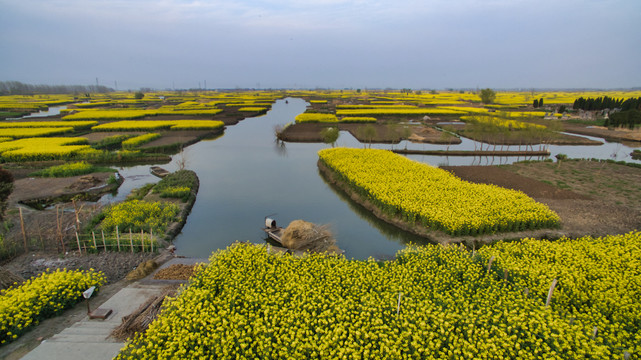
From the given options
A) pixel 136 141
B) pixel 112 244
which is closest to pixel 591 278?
pixel 112 244

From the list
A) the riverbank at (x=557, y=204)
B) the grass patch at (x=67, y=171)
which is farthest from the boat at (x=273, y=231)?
the grass patch at (x=67, y=171)

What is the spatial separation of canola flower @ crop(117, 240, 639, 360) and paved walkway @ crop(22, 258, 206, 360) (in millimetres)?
653

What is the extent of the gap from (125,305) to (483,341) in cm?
823

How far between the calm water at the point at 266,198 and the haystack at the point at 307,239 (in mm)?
1261

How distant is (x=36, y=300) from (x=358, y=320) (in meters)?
7.55

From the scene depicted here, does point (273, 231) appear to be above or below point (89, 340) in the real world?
below

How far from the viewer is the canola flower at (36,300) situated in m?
6.26

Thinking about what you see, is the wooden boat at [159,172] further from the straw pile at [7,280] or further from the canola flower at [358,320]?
the canola flower at [358,320]

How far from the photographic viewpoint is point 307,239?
1152cm

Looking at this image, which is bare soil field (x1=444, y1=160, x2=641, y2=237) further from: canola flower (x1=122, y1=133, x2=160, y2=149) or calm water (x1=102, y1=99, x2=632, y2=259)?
canola flower (x1=122, y1=133, x2=160, y2=149)

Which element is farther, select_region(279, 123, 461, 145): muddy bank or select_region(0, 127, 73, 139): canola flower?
select_region(279, 123, 461, 145): muddy bank

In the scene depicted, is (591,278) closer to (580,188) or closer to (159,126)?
(580,188)

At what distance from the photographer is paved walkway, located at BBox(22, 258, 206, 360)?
5633 mm

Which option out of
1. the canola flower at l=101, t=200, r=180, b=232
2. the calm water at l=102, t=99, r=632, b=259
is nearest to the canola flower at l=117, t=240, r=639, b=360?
the calm water at l=102, t=99, r=632, b=259
